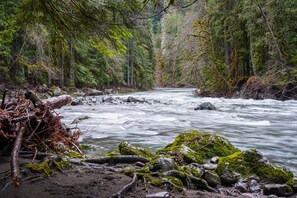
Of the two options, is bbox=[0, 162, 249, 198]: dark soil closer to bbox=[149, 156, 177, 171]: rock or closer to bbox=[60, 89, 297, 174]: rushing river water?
bbox=[149, 156, 177, 171]: rock

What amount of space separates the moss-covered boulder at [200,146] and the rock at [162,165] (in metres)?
1.04

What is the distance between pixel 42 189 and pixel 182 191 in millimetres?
1427

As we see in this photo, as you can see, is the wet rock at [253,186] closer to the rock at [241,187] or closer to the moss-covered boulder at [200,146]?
the rock at [241,187]

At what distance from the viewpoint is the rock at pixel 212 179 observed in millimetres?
3926

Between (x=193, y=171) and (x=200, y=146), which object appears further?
(x=200, y=146)

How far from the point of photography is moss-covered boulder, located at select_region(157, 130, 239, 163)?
5.15 meters

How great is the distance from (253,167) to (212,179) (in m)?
0.97

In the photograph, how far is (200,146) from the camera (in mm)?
5566

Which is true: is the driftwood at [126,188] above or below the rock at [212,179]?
above

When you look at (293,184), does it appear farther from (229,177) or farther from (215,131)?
(215,131)

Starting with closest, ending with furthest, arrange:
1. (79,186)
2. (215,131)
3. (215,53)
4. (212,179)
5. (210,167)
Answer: (79,186) < (212,179) < (210,167) < (215,131) < (215,53)

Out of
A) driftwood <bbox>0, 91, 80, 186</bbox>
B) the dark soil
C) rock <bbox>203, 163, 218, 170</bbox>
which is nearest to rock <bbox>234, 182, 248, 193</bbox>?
rock <bbox>203, 163, 218, 170</bbox>

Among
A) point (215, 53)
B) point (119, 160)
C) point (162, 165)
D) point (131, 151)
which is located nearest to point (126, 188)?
point (162, 165)

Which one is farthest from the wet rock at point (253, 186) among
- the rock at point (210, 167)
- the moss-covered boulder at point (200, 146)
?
the moss-covered boulder at point (200, 146)
